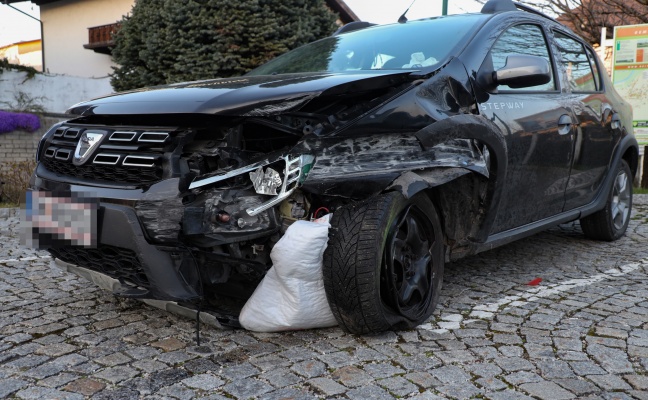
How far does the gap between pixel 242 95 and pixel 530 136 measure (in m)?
1.92

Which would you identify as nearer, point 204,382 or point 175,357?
point 204,382

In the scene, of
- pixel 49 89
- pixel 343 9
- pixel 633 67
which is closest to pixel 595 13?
pixel 343 9

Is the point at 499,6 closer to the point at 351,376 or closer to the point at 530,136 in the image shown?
the point at 530,136

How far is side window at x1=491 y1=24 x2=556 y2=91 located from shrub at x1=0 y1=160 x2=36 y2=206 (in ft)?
23.5

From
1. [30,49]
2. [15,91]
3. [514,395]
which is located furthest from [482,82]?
[30,49]

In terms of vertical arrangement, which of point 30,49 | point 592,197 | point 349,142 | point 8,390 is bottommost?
point 8,390

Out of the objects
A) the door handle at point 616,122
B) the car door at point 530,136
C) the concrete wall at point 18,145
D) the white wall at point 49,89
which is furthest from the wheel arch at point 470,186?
the white wall at point 49,89

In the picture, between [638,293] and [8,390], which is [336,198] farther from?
[638,293]

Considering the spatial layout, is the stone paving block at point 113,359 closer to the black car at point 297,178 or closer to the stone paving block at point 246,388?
the black car at point 297,178

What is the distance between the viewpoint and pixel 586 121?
180 inches

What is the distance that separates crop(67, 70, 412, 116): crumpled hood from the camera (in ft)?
8.59

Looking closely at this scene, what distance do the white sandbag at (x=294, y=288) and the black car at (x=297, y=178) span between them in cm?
7

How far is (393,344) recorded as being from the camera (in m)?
2.97

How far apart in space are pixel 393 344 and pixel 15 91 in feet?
46.0
